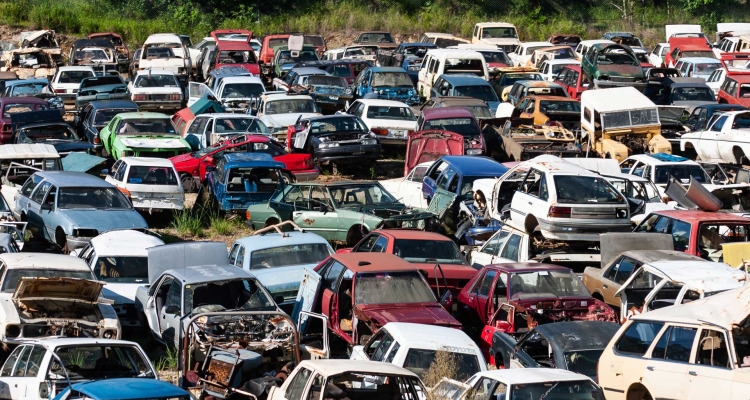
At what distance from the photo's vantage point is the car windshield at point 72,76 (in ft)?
123

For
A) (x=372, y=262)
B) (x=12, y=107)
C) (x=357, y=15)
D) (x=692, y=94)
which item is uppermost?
(x=372, y=262)

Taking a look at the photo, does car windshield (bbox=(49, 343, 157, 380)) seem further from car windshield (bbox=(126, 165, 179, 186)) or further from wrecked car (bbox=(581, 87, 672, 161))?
wrecked car (bbox=(581, 87, 672, 161))

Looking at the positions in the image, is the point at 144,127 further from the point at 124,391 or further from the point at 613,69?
the point at 124,391

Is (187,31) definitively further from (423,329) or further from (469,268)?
(423,329)

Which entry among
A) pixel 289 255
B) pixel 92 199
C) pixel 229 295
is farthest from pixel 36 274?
pixel 92 199

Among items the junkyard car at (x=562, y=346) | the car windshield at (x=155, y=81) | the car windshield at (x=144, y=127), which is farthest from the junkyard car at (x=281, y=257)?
the car windshield at (x=155, y=81)

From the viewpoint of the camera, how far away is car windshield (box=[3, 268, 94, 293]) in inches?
649

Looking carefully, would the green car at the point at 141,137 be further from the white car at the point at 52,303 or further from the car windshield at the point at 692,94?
the car windshield at the point at 692,94

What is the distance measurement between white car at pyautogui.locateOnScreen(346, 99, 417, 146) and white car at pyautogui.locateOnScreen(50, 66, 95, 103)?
1030cm

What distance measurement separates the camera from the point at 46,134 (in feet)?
96.3

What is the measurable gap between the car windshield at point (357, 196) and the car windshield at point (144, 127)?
8377 millimetres

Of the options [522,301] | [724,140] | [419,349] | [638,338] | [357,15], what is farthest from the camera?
[357,15]

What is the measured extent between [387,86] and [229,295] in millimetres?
20011

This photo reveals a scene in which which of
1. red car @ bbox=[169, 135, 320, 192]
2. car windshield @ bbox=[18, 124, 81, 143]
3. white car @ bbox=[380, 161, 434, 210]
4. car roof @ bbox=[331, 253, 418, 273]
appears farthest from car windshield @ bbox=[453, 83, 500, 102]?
car roof @ bbox=[331, 253, 418, 273]
